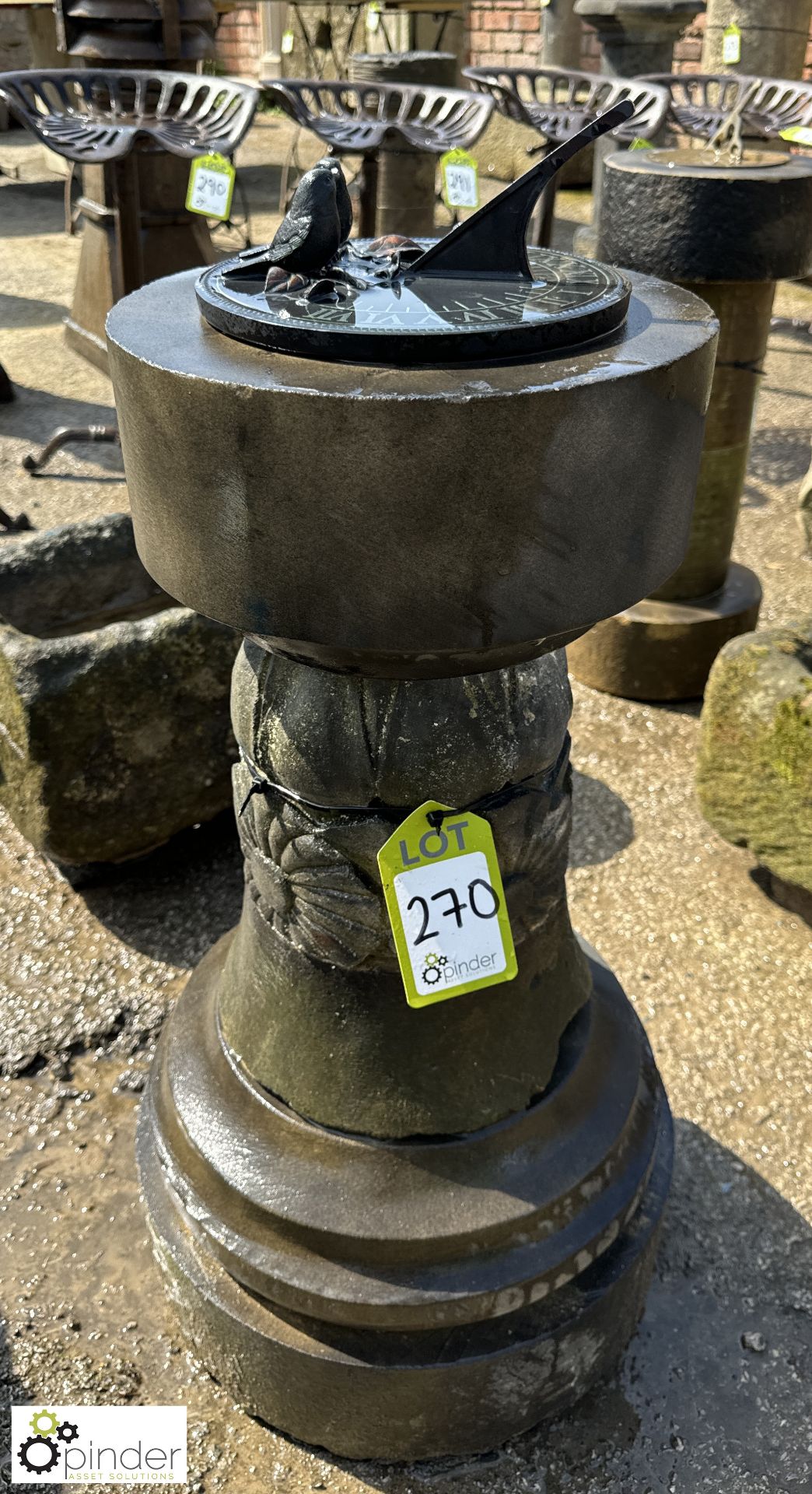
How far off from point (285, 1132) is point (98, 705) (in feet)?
3.37

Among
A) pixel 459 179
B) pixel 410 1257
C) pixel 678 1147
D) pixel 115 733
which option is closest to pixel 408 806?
pixel 410 1257

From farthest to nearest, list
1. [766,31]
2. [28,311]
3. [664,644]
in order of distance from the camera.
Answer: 1. [766,31]
2. [28,311]
3. [664,644]

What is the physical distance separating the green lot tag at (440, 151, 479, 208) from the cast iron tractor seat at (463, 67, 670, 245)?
0.82 ft

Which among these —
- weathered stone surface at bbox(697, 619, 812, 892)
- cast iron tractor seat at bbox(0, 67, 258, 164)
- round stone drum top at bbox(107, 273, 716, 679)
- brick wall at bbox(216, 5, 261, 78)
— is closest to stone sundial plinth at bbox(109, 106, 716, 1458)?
round stone drum top at bbox(107, 273, 716, 679)

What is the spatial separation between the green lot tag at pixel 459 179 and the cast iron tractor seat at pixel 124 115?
2.31 feet

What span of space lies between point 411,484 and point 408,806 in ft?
1.40

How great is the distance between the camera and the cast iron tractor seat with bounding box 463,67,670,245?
3787 millimetres

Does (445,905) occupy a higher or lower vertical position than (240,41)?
lower

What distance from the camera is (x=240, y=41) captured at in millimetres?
12695

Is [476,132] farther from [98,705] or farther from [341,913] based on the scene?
[341,913]

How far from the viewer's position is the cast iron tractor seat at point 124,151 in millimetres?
3625

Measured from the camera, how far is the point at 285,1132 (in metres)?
1.53

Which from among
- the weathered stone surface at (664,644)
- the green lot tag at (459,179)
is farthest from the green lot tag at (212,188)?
the weathered stone surface at (664,644)

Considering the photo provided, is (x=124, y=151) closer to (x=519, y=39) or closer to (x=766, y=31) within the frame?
(x=766, y=31)
